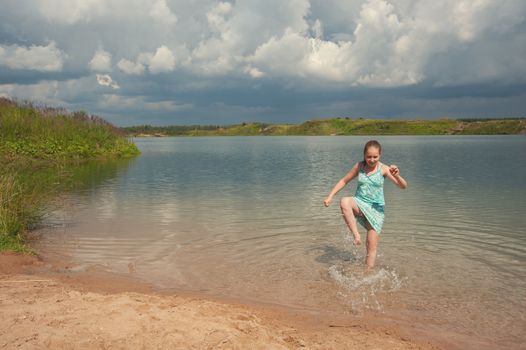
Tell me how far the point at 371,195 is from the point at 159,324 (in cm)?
497

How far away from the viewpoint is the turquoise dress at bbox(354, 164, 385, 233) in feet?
29.3

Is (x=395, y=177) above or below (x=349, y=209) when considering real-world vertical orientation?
above

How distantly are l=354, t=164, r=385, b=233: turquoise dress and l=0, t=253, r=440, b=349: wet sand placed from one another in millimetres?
2672

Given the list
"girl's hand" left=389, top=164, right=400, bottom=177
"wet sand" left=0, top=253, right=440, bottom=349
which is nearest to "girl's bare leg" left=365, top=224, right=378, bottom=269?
"girl's hand" left=389, top=164, right=400, bottom=177

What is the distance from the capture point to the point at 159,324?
578 cm

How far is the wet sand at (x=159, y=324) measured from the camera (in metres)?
5.30

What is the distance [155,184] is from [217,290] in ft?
57.8

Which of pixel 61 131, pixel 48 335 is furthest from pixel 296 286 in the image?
pixel 61 131

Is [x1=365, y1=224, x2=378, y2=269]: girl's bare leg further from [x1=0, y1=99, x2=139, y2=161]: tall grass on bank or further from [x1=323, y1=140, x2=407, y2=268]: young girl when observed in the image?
[x1=0, y1=99, x2=139, y2=161]: tall grass on bank

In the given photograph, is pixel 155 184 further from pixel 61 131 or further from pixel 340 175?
pixel 61 131

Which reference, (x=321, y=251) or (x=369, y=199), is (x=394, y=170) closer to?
(x=369, y=199)

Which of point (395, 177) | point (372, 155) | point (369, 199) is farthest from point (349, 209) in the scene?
point (372, 155)

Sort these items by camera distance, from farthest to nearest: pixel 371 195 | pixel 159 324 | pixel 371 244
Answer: pixel 371 244 → pixel 371 195 → pixel 159 324

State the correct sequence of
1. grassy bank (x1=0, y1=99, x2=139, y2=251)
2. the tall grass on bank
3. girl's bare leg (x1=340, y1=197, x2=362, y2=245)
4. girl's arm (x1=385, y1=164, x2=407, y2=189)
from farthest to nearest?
the tall grass on bank → grassy bank (x1=0, y1=99, x2=139, y2=251) → girl's bare leg (x1=340, y1=197, x2=362, y2=245) → girl's arm (x1=385, y1=164, x2=407, y2=189)
